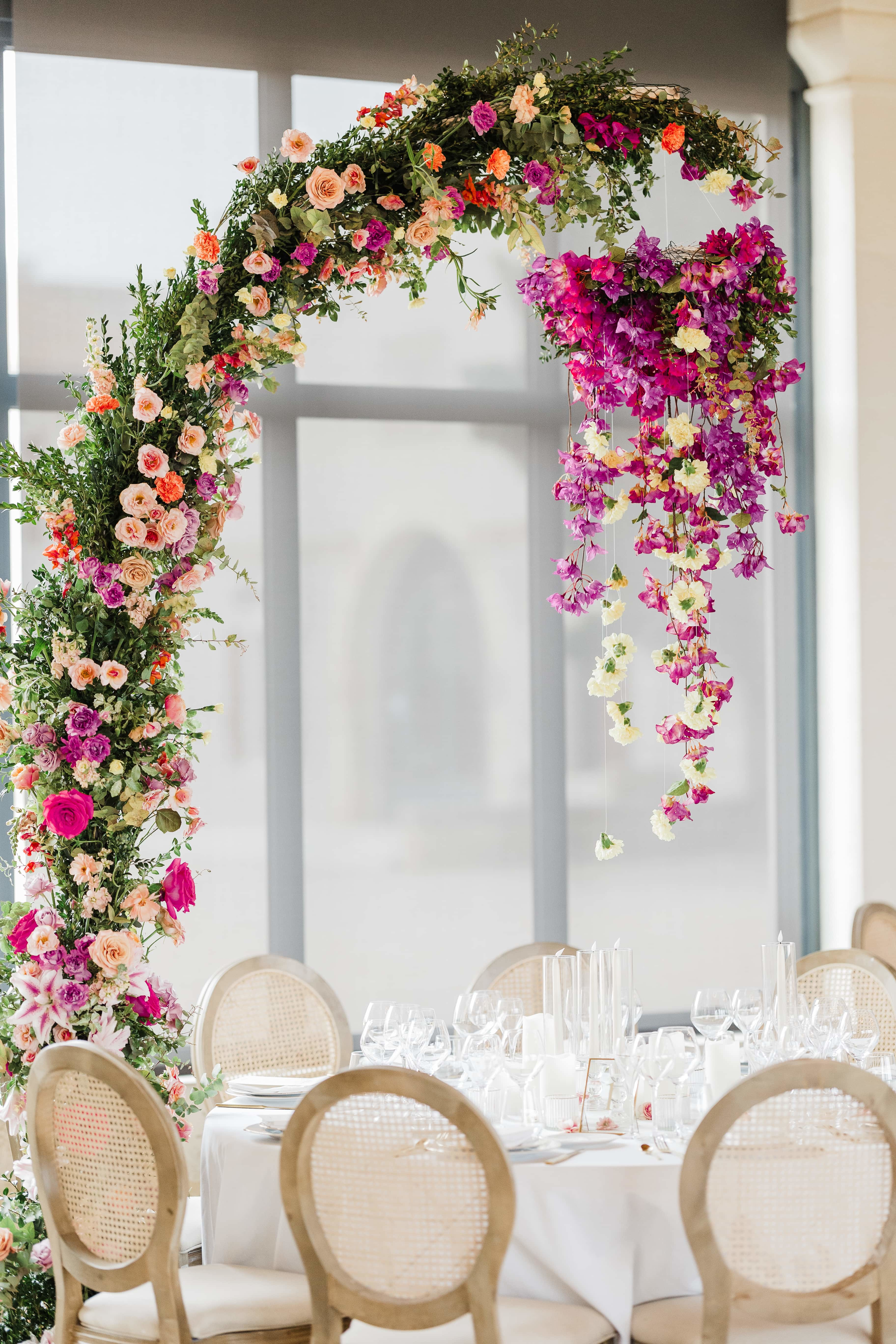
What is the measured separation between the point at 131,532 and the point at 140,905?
865 mm

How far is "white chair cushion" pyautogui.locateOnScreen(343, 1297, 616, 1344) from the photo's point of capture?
247 cm

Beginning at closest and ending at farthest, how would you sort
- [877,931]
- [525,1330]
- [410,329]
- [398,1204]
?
[398,1204] < [525,1330] < [877,931] < [410,329]

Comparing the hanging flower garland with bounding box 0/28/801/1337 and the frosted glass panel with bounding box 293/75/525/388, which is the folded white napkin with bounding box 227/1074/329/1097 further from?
the frosted glass panel with bounding box 293/75/525/388

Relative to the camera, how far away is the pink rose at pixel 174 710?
127 inches

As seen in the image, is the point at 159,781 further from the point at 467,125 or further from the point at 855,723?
the point at 855,723

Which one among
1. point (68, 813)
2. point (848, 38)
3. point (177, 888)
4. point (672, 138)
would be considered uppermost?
point (848, 38)

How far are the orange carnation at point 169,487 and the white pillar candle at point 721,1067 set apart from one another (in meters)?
1.72

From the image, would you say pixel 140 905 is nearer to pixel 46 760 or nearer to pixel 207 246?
pixel 46 760

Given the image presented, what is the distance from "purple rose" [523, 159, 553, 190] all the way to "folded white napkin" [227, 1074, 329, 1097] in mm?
2107

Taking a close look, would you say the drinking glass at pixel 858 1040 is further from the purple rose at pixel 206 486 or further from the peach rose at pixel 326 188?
the peach rose at pixel 326 188

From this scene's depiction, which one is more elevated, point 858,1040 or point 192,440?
point 192,440

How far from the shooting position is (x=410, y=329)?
4996mm

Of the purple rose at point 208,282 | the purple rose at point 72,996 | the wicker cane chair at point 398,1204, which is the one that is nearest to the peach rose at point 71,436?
the purple rose at point 208,282

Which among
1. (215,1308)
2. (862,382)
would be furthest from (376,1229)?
(862,382)
